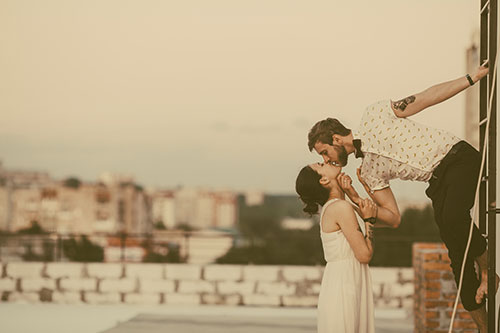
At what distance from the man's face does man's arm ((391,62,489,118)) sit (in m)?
0.36

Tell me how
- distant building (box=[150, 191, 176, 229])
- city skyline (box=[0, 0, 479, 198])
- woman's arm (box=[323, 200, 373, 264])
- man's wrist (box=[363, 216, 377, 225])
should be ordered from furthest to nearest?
1. distant building (box=[150, 191, 176, 229])
2. city skyline (box=[0, 0, 479, 198])
3. man's wrist (box=[363, 216, 377, 225])
4. woman's arm (box=[323, 200, 373, 264])

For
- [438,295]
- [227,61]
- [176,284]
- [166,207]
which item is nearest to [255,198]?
[166,207]

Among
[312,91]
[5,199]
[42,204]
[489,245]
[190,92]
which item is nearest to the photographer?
[489,245]

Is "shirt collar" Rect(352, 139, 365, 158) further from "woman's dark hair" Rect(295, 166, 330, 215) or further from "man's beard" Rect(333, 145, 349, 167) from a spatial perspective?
"woman's dark hair" Rect(295, 166, 330, 215)

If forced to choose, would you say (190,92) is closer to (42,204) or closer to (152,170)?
(152,170)

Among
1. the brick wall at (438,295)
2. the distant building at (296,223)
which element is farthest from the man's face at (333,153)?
the distant building at (296,223)

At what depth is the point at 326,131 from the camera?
12.6 feet

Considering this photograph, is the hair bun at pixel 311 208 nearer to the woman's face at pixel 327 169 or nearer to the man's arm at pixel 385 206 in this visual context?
the woman's face at pixel 327 169

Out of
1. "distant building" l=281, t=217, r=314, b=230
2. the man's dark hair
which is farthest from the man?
"distant building" l=281, t=217, r=314, b=230

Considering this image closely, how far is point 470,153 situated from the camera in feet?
12.3

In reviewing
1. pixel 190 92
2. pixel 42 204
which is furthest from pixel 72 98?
pixel 42 204

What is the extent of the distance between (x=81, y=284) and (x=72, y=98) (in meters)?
14.1

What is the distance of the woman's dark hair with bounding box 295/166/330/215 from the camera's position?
11.6 feet

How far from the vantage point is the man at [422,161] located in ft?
12.1
